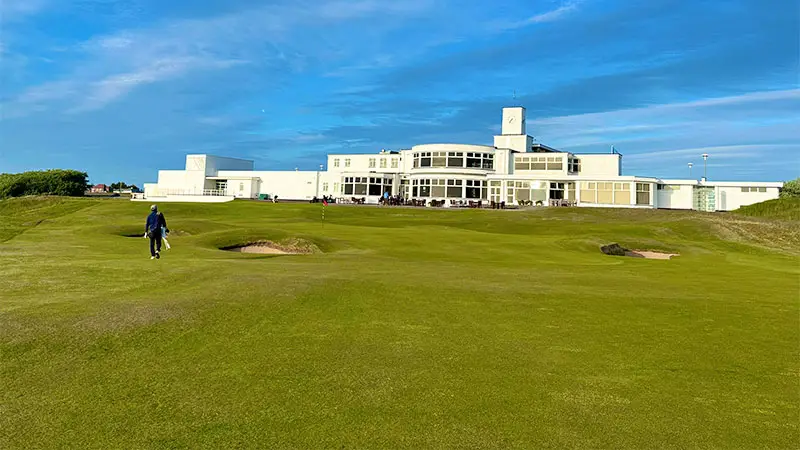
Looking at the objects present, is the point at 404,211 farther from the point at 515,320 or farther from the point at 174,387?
the point at 174,387

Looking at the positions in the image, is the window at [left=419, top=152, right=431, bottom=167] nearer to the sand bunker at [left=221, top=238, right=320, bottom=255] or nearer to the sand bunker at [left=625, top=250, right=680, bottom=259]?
the sand bunker at [left=625, top=250, right=680, bottom=259]

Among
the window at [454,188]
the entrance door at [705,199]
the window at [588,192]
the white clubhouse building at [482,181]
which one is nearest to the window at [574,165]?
the white clubhouse building at [482,181]

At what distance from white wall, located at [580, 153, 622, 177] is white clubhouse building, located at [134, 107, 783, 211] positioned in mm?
163

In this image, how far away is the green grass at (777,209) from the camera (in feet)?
225

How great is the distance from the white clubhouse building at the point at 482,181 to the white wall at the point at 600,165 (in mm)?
163

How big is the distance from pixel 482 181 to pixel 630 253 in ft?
178

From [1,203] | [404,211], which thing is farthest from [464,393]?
[1,203]

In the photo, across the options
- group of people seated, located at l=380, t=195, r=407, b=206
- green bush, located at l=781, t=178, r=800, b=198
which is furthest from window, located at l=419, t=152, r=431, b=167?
green bush, located at l=781, t=178, r=800, b=198

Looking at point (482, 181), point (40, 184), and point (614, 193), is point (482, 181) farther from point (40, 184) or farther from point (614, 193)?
point (40, 184)

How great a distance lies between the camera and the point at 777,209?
72875 mm

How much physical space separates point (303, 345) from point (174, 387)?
263cm

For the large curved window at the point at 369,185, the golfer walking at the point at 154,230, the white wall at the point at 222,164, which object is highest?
the white wall at the point at 222,164

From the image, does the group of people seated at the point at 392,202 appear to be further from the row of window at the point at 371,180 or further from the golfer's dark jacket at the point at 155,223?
the golfer's dark jacket at the point at 155,223

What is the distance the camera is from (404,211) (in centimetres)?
6819
